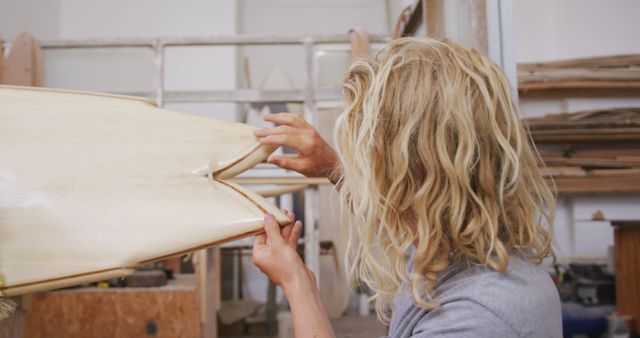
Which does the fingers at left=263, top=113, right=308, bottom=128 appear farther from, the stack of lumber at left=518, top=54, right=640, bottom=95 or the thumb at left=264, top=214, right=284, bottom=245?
the stack of lumber at left=518, top=54, right=640, bottom=95

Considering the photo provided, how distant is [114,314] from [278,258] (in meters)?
1.23

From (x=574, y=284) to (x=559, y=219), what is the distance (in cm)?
82

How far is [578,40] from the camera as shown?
318cm

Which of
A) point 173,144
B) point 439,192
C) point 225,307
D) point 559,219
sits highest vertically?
point 173,144

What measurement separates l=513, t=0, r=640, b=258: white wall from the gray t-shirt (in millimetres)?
2517

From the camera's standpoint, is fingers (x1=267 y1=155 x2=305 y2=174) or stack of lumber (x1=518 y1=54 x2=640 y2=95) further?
stack of lumber (x1=518 y1=54 x2=640 y2=95)

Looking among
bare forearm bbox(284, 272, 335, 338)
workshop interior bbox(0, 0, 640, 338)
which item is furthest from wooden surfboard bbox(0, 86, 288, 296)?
bare forearm bbox(284, 272, 335, 338)

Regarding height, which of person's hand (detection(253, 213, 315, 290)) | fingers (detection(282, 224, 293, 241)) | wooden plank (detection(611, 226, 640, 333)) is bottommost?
wooden plank (detection(611, 226, 640, 333))

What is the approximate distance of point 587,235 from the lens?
3717 millimetres

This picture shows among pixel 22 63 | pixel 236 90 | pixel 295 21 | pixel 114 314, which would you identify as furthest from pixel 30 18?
pixel 114 314

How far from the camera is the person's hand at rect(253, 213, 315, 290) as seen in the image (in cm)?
88

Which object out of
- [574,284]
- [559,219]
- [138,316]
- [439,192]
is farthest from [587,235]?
[439,192]

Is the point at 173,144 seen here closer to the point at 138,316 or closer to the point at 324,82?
the point at 138,316

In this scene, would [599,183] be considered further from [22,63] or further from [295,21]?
[295,21]
